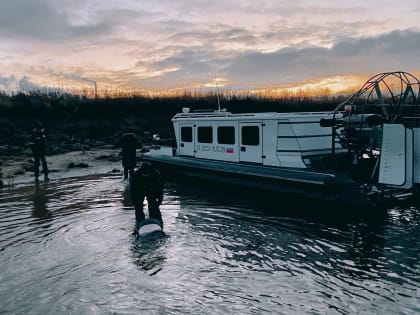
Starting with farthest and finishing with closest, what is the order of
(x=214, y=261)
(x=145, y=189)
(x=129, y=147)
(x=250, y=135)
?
(x=129, y=147) → (x=250, y=135) → (x=145, y=189) → (x=214, y=261)

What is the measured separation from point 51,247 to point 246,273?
3479mm

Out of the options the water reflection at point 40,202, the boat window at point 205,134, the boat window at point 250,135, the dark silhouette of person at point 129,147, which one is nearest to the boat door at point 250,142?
the boat window at point 250,135

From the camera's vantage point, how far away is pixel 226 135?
12.3m

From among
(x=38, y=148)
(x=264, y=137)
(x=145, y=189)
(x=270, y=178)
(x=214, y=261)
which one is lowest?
(x=214, y=261)

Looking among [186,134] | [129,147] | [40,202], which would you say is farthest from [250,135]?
[40,202]

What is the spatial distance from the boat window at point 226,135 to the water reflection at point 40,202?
5.11m

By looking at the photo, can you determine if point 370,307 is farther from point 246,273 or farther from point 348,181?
point 348,181

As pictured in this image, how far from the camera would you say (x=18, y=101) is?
87.4ft

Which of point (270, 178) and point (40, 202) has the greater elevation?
point (270, 178)

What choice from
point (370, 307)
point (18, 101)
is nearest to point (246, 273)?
point (370, 307)

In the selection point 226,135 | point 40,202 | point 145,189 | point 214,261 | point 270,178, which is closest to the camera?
point 214,261

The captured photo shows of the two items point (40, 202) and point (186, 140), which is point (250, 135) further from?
point (40, 202)

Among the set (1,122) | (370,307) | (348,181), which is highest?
(1,122)

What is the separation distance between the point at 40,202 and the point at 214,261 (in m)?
6.48
